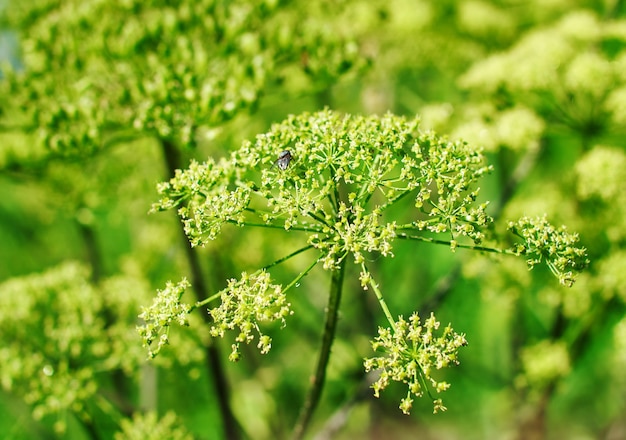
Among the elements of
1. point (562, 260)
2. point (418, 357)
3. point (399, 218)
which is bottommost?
point (418, 357)

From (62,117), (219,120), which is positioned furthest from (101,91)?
(219,120)

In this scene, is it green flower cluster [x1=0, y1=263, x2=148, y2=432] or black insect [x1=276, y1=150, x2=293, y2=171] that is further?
green flower cluster [x1=0, y1=263, x2=148, y2=432]

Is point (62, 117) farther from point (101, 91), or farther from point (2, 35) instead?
point (2, 35)

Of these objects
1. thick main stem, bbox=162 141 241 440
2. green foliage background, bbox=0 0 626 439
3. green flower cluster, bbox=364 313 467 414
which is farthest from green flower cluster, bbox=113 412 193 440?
green flower cluster, bbox=364 313 467 414

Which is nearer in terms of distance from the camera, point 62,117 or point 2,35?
point 62,117

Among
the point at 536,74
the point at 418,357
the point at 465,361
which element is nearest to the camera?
the point at 418,357

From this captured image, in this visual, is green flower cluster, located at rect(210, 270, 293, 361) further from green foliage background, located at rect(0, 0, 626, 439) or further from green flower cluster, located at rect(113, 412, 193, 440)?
green flower cluster, located at rect(113, 412, 193, 440)

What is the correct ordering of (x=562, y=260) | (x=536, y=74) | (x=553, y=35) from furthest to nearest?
(x=553, y=35) < (x=536, y=74) < (x=562, y=260)

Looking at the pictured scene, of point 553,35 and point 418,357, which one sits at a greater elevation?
point 553,35
